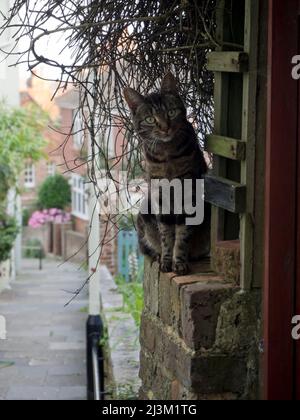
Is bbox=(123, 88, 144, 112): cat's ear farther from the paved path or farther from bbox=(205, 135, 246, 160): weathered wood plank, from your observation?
the paved path

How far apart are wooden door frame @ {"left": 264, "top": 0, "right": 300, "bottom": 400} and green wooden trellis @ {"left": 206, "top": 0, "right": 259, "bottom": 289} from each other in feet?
0.37

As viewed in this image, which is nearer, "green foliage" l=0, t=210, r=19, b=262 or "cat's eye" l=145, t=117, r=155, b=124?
"cat's eye" l=145, t=117, r=155, b=124

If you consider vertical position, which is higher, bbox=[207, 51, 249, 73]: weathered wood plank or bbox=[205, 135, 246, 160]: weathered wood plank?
bbox=[207, 51, 249, 73]: weathered wood plank

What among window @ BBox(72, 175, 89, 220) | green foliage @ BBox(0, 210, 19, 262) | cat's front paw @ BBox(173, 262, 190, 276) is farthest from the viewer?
window @ BBox(72, 175, 89, 220)

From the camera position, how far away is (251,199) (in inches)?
103

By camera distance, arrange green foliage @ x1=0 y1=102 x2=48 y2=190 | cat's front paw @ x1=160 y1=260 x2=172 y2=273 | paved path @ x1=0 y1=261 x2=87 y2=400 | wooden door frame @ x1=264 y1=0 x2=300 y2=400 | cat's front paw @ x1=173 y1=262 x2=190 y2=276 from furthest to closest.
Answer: green foliage @ x1=0 y1=102 x2=48 y2=190
paved path @ x1=0 y1=261 x2=87 y2=400
cat's front paw @ x1=160 y1=260 x2=172 y2=273
cat's front paw @ x1=173 y1=262 x2=190 y2=276
wooden door frame @ x1=264 y1=0 x2=300 y2=400

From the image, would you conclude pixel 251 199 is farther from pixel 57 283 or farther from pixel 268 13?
pixel 57 283

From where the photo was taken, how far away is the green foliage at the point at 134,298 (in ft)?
23.5

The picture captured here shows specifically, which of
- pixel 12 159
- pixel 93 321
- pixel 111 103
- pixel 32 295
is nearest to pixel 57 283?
pixel 32 295

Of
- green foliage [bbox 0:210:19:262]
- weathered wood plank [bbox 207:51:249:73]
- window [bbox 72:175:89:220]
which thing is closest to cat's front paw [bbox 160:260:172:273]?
weathered wood plank [bbox 207:51:249:73]

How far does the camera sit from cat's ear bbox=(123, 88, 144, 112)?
3102 millimetres

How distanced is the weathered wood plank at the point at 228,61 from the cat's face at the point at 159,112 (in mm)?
294

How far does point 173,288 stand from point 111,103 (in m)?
1.01

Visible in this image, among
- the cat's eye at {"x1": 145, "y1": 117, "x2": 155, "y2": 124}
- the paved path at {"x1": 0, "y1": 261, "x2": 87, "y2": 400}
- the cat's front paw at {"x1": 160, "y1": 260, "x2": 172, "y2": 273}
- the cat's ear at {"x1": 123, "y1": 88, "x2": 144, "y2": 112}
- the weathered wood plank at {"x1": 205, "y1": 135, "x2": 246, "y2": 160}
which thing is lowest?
the paved path at {"x1": 0, "y1": 261, "x2": 87, "y2": 400}
